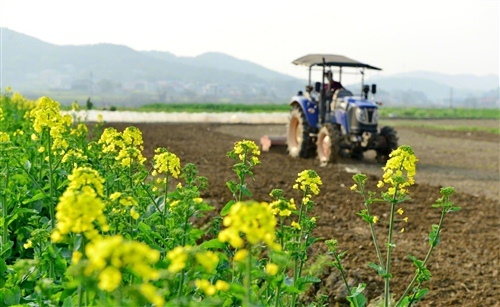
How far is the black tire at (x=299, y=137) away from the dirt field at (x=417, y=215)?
0.28 m

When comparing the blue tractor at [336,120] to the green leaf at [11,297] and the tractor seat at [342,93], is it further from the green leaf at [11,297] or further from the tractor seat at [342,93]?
the green leaf at [11,297]

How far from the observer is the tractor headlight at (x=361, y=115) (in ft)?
41.2

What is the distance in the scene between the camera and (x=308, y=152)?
13742 mm

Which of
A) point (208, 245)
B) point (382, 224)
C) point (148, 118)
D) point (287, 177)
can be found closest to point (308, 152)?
point (287, 177)

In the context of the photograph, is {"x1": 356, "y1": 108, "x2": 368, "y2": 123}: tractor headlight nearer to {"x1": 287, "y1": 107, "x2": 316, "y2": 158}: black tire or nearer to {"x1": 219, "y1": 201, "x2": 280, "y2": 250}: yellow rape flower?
{"x1": 287, "y1": 107, "x2": 316, "y2": 158}: black tire

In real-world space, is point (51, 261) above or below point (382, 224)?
above

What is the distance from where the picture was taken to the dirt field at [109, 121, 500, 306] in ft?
16.8

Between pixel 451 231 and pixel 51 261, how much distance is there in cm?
512

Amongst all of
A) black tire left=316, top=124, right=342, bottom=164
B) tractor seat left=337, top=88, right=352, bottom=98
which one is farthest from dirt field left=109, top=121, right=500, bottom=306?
tractor seat left=337, top=88, right=352, bottom=98

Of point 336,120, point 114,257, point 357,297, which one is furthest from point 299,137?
point 114,257

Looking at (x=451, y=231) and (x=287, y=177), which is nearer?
(x=451, y=231)

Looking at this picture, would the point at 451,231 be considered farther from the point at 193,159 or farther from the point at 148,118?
the point at 148,118

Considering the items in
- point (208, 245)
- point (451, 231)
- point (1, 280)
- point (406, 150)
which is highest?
point (406, 150)

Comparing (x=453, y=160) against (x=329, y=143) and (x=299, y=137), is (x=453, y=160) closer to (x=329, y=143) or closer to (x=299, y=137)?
(x=299, y=137)
